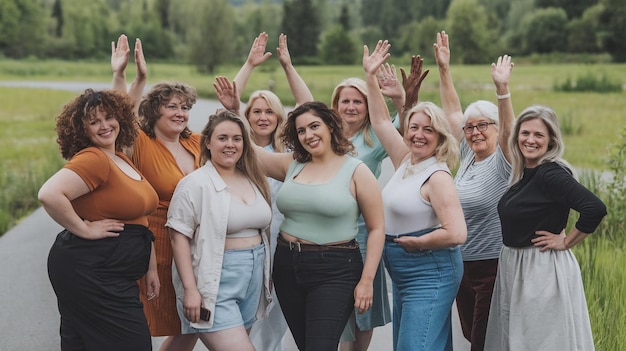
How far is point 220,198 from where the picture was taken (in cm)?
403

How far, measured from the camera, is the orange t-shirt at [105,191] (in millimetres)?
3703

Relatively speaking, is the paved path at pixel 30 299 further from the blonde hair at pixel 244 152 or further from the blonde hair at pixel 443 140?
the blonde hair at pixel 443 140

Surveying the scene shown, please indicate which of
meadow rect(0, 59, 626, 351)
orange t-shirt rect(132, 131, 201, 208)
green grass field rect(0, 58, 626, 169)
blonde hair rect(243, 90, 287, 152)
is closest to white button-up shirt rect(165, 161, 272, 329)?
orange t-shirt rect(132, 131, 201, 208)

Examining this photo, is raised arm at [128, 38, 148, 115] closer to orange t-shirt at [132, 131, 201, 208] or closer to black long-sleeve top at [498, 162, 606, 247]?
orange t-shirt at [132, 131, 201, 208]

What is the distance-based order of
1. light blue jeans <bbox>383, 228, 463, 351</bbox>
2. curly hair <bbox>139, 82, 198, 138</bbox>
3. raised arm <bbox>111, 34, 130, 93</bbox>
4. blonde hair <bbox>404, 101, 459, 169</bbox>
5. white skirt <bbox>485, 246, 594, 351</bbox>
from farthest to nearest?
raised arm <bbox>111, 34, 130, 93</bbox>, curly hair <bbox>139, 82, 198, 138</bbox>, blonde hair <bbox>404, 101, 459, 169</bbox>, light blue jeans <bbox>383, 228, 463, 351</bbox>, white skirt <bbox>485, 246, 594, 351</bbox>

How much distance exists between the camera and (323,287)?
396 cm

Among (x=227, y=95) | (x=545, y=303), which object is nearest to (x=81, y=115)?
(x=227, y=95)

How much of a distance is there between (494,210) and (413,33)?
3435 centimetres

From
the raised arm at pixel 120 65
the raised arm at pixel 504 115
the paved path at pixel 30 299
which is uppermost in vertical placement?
the raised arm at pixel 120 65

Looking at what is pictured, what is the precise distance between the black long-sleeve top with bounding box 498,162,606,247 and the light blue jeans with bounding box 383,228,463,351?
339mm

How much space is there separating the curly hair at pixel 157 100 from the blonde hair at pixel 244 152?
13.5 inches

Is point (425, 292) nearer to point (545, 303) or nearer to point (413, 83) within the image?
point (545, 303)

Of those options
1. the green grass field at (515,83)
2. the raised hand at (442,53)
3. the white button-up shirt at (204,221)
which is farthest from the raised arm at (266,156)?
the green grass field at (515,83)

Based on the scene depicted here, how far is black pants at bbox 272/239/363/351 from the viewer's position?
3.93 metres
